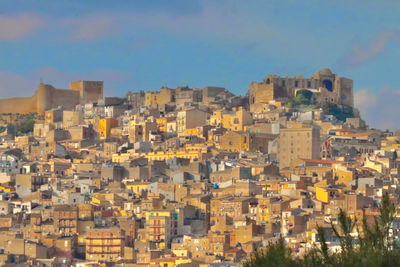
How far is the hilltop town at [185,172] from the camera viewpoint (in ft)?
170

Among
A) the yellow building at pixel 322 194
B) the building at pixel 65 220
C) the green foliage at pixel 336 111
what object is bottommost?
the building at pixel 65 220

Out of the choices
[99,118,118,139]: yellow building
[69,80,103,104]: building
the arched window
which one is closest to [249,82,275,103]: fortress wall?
the arched window

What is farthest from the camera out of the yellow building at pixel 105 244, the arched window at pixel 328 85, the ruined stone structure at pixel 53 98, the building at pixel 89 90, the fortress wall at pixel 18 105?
the fortress wall at pixel 18 105

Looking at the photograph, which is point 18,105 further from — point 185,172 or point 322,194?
point 322,194

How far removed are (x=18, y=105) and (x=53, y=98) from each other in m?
3.83

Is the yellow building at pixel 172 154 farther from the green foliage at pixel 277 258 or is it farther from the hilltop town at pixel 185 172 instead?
the green foliage at pixel 277 258

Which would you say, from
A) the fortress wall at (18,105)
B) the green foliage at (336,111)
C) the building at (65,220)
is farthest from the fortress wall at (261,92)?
the building at (65,220)

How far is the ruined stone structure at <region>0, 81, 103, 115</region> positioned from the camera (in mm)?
100250

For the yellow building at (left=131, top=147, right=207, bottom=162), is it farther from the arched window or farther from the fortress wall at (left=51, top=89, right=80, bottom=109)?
the fortress wall at (left=51, top=89, right=80, bottom=109)

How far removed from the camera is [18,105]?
102 metres

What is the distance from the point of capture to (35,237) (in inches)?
2146

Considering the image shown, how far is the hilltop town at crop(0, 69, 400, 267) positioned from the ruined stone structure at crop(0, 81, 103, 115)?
0.50ft

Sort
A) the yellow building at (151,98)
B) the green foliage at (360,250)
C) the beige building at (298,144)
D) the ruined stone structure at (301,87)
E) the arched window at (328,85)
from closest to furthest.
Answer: the green foliage at (360,250), the beige building at (298,144), the ruined stone structure at (301,87), the yellow building at (151,98), the arched window at (328,85)

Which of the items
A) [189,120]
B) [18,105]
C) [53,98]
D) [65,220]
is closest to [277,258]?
[65,220]
